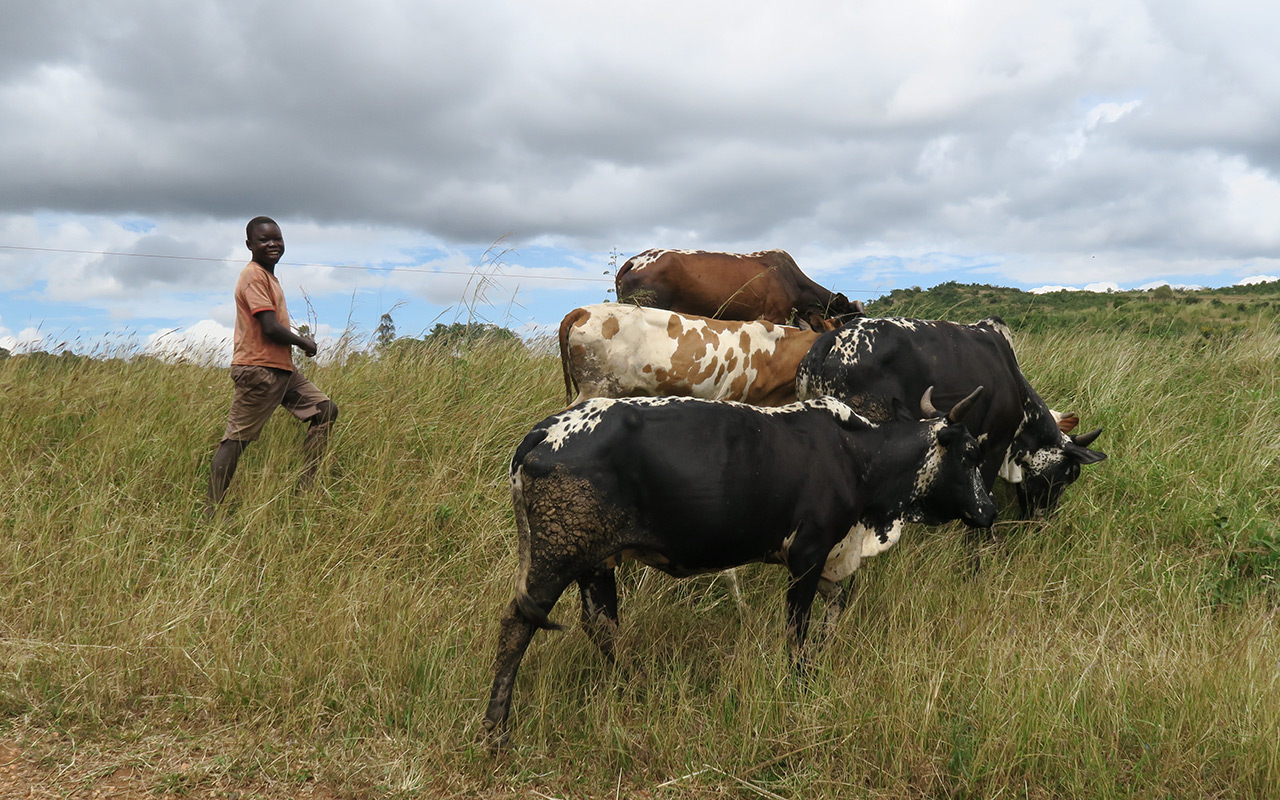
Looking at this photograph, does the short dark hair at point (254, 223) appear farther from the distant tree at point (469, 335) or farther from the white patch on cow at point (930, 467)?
the white patch on cow at point (930, 467)

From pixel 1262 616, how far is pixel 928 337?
9.87 feet

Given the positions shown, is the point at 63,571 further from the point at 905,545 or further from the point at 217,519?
the point at 905,545

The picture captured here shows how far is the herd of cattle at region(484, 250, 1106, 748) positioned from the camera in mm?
4199

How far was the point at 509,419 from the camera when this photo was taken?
316 inches

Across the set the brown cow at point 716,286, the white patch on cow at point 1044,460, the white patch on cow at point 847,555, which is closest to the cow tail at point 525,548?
the white patch on cow at point 847,555

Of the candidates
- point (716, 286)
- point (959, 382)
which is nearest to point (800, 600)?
point (959, 382)

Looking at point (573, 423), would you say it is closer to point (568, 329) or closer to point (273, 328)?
point (568, 329)

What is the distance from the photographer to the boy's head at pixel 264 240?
707 centimetres

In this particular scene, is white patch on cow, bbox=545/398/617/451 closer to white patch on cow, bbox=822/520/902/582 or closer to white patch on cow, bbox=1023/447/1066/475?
white patch on cow, bbox=822/520/902/582

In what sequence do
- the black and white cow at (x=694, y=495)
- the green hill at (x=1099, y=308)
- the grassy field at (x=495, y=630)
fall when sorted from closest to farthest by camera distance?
the black and white cow at (x=694, y=495) < the grassy field at (x=495, y=630) < the green hill at (x=1099, y=308)

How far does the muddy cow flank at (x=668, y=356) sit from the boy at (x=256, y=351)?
2265mm

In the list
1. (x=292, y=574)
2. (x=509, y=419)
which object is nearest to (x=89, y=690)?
(x=292, y=574)

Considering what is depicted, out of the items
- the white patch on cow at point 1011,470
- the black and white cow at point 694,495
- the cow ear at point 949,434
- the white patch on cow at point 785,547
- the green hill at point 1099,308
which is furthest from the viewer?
the green hill at point 1099,308

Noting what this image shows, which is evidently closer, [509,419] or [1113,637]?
[1113,637]
